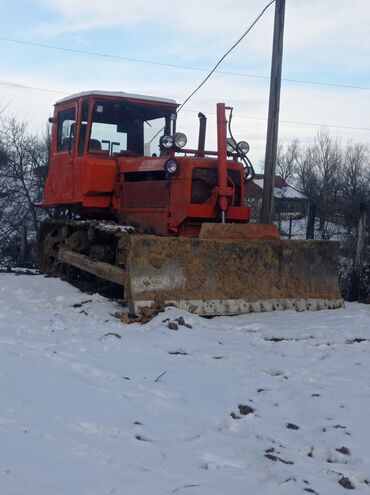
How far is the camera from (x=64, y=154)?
11008mm

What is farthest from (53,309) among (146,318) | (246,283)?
(246,283)

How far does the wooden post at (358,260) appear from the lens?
10984mm

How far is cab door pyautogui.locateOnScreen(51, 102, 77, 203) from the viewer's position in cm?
1063

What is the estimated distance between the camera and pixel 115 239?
9938 mm

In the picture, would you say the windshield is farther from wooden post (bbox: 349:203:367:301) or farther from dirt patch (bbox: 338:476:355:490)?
dirt patch (bbox: 338:476:355:490)

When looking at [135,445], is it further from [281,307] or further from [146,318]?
[281,307]

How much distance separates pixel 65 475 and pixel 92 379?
1.87m

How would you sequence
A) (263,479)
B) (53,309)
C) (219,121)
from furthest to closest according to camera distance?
(219,121) → (53,309) → (263,479)

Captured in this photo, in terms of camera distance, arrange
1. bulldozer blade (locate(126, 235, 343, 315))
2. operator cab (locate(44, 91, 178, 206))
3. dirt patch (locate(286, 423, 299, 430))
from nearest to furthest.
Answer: dirt patch (locate(286, 423, 299, 430))
bulldozer blade (locate(126, 235, 343, 315))
operator cab (locate(44, 91, 178, 206))

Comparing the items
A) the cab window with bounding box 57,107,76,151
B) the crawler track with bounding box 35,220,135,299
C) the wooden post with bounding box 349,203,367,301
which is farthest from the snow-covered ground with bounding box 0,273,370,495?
the cab window with bounding box 57,107,76,151

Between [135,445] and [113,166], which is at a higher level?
[113,166]

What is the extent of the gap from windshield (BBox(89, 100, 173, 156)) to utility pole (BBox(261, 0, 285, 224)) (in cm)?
215

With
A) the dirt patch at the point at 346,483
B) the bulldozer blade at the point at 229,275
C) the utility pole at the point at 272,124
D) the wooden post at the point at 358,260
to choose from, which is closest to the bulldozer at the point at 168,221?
the bulldozer blade at the point at 229,275

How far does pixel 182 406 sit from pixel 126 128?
6.36 m
